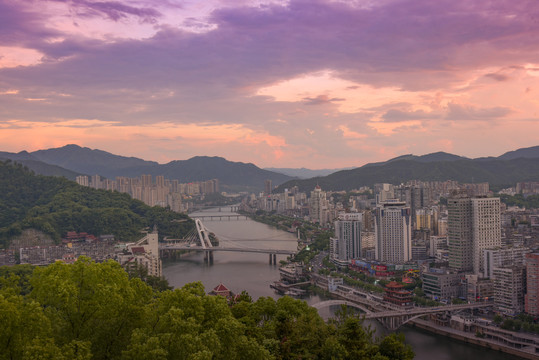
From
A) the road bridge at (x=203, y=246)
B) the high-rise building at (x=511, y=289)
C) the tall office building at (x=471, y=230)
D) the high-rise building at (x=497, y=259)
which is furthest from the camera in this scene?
the road bridge at (x=203, y=246)

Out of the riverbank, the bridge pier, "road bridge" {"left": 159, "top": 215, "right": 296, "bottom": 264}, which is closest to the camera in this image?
A: the riverbank

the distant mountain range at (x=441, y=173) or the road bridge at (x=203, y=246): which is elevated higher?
the distant mountain range at (x=441, y=173)

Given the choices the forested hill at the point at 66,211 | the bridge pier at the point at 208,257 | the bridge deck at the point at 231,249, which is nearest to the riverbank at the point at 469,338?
the bridge deck at the point at 231,249

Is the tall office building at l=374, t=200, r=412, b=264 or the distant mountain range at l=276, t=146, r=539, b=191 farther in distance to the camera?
the distant mountain range at l=276, t=146, r=539, b=191

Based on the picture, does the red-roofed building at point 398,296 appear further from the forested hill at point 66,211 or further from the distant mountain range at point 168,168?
the distant mountain range at point 168,168

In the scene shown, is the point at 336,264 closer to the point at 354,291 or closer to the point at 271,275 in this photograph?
the point at 271,275

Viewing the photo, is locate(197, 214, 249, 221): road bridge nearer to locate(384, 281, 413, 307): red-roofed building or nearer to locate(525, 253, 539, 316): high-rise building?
locate(384, 281, 413, 307): red-roofed building

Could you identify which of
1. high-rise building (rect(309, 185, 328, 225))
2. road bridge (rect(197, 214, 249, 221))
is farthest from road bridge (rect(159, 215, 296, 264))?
road bridge (rect(197, 214, 249, 221))
